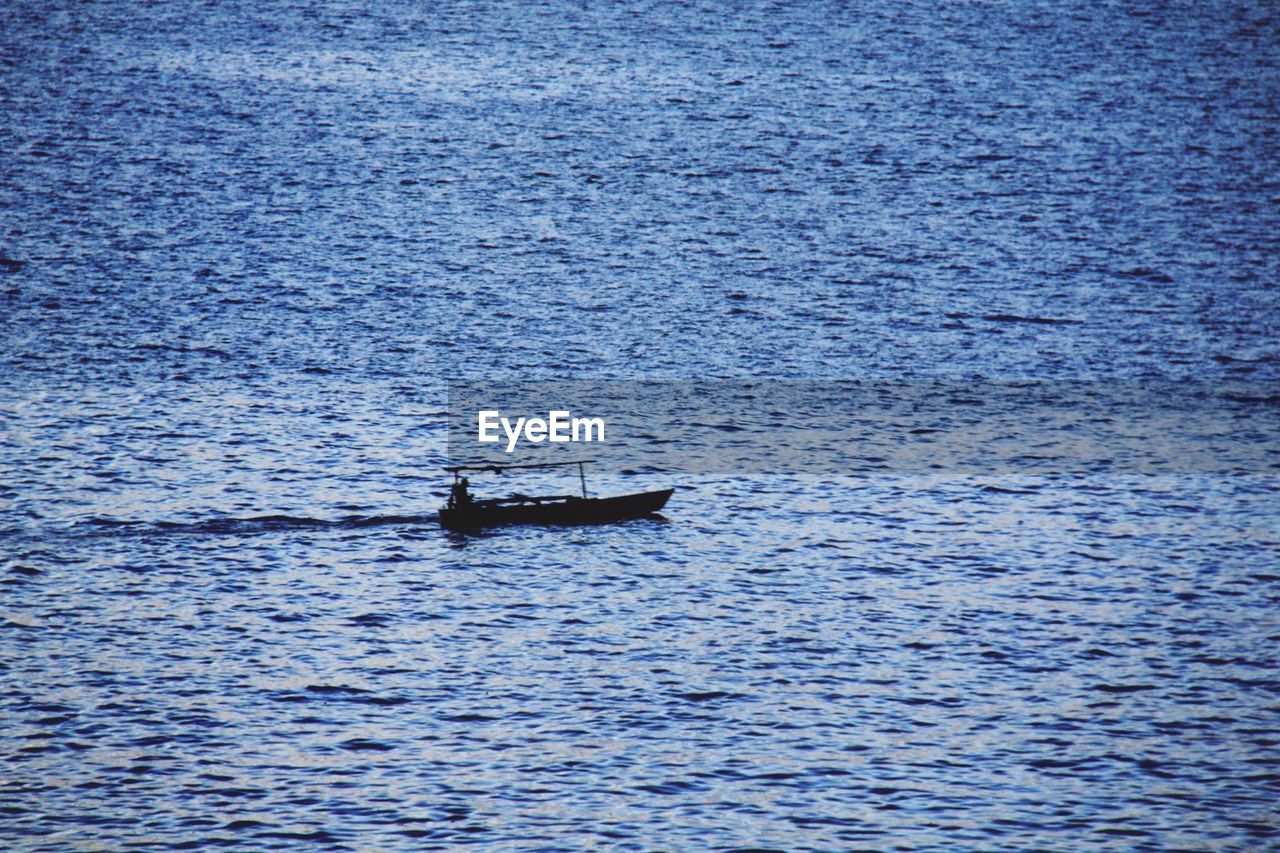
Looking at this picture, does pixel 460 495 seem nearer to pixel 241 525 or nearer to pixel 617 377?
pixel 241 525

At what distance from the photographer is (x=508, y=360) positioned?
98.4 meters

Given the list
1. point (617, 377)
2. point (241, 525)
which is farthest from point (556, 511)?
point (617, 377)

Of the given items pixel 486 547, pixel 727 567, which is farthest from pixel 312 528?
pixel 727 567

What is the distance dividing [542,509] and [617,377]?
25.3m

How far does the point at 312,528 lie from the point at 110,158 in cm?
7974

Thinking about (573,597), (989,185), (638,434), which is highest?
(989,185)

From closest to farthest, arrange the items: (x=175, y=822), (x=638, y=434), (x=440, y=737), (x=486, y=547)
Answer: (x=175, y=822), (x=440, y=737), (x=486, y=547), (x=638, y=434)

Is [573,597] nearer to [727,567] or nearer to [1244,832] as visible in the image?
[727,567]

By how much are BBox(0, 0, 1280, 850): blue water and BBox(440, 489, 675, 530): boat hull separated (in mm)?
1197

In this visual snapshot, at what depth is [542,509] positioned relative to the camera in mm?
70562

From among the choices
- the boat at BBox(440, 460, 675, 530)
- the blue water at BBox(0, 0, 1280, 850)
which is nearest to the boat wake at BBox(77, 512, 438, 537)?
the blue water at BBox(0, 0, 1280, 850)

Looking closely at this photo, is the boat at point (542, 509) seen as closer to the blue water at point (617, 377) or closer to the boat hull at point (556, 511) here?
the boat hull at point (556, 511)

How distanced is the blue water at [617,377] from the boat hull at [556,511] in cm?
120

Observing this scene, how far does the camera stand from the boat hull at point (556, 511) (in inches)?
2751
